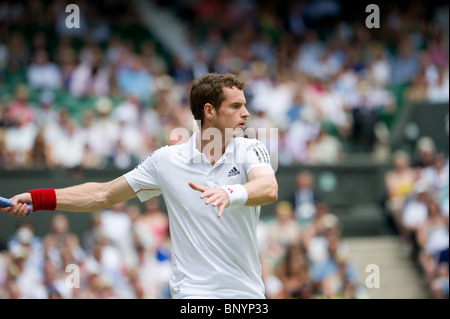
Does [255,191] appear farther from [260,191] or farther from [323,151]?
[323,151]

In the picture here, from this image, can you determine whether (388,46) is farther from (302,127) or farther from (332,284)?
(332,284)

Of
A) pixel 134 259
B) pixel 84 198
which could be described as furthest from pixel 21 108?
pixel 84 198

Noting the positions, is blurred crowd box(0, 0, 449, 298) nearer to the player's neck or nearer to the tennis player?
the tennis player

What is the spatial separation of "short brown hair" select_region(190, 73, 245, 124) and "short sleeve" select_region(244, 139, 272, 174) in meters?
0.36

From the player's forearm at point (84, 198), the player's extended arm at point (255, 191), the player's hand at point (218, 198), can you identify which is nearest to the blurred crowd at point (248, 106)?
the player's forearm at point (84, 198)

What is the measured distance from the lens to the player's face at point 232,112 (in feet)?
16.4

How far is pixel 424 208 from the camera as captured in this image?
12898 millimetres

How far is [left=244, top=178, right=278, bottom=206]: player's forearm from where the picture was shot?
14.6 feet

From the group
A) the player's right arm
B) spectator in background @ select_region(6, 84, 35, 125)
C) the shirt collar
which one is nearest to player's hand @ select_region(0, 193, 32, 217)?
the player's right arm

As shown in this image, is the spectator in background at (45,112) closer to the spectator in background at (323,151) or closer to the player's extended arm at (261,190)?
the spectator in background at (323,151)

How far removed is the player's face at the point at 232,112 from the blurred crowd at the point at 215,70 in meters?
8.26

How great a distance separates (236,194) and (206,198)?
63 centimetres

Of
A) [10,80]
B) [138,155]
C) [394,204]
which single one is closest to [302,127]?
[394,204]
